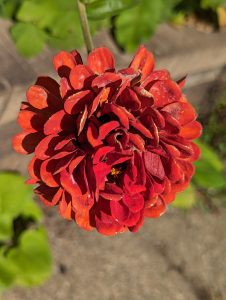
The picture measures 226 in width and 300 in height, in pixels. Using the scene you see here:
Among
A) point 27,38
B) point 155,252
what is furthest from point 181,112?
point 155,252

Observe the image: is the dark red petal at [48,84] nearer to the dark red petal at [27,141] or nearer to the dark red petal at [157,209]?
the dark red petal at [27,141]

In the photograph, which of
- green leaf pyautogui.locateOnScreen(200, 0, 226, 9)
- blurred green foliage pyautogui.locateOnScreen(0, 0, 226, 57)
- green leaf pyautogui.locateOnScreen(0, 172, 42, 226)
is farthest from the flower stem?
green leaf pyautogui.locateOnScreen(200, 0, 226, 9)

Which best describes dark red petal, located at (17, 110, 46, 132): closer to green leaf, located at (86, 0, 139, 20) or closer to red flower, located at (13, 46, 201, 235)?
red flower, located at (13, 46, 201, 235)

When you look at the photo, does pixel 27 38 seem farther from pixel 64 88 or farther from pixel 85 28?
pixel 64 88

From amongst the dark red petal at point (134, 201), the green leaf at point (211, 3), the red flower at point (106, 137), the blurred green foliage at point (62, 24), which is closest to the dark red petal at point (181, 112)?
the red flower at point (106, 137)

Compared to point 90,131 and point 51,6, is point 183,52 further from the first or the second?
point 90,131

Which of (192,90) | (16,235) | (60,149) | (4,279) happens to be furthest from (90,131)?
(192,90)
